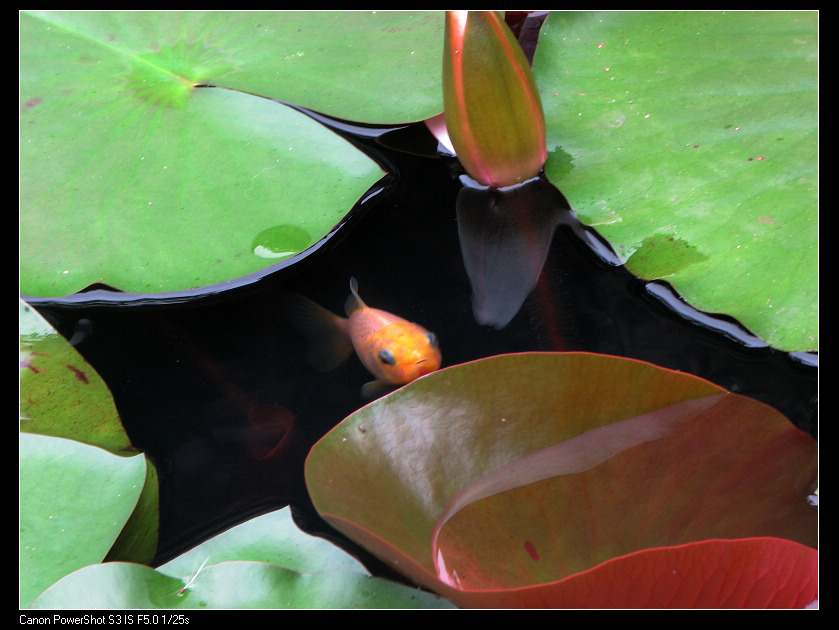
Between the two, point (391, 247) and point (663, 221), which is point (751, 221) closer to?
point (663, 221)

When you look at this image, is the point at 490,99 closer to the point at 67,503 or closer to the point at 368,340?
the point at 368,340

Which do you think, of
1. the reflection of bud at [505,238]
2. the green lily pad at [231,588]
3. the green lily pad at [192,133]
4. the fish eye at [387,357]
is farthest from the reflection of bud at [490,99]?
the green lily pad at [231,588]

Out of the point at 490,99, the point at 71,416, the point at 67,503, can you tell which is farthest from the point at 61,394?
the point at 490,99

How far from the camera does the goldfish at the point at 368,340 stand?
1248mm

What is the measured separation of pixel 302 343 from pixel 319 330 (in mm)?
53

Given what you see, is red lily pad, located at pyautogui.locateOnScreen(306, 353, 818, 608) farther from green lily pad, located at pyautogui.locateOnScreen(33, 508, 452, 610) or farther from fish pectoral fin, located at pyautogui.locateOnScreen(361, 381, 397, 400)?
fish pectoral fin, located at pyautogui.locateOnScreen(361, 381, 397, 400)

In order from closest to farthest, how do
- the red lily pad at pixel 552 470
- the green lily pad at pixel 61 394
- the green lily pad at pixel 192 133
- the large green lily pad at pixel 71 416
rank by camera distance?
the red lily pad at pixel 552 470
the large green lily pad at pixel 71 416
the green lily pad at pixel 61 394
the green lily pad at pixel 192 133

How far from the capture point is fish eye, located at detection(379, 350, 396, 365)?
1245mm

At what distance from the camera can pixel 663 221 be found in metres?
1.28

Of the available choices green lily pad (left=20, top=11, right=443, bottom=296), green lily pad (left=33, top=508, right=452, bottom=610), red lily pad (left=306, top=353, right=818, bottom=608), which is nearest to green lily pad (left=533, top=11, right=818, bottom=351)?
red lily pad (left=306, top=353, right=818, bottom=608)

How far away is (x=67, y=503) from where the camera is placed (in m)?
1.02

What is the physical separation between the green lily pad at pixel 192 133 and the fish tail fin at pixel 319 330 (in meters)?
0.14

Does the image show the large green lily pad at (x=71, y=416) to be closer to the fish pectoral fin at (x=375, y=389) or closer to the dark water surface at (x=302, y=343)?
the dark water surface at (x=302, y=343)

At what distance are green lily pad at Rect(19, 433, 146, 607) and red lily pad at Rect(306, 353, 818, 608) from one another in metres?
0.39
